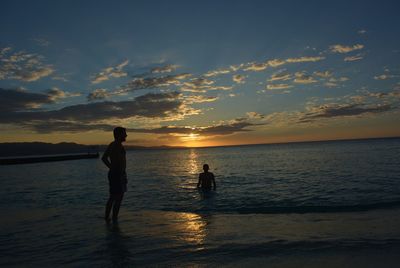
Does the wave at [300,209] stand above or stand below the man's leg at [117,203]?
below

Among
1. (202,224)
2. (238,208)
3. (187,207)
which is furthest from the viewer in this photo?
(187,207)

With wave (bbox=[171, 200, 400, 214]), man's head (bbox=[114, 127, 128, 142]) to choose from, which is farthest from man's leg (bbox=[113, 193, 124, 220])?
wave (bbox=[171, 200, 400, 214])

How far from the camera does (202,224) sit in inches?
369

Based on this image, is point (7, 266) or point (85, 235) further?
point (85, 235)

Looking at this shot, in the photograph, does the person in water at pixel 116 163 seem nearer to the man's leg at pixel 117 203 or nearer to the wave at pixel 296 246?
the man's leg at pixel 117 203

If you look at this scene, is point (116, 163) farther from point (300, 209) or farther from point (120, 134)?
point (300, 209)

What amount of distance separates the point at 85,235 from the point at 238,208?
249 inches

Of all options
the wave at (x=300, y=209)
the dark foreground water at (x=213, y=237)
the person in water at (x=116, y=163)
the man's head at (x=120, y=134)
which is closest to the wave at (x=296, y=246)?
the dark foreground water at (x=213, y=237)

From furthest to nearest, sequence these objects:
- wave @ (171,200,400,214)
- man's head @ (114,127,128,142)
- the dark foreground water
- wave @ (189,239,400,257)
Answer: wave @ (171,200,400,214), man's head @ (114,127,128,142), wave @ (189,239,400,257), the dark foreground water

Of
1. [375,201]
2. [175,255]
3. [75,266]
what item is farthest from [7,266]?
[375,201]

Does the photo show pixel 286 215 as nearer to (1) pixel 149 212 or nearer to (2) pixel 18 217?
(1) pixel 149 212

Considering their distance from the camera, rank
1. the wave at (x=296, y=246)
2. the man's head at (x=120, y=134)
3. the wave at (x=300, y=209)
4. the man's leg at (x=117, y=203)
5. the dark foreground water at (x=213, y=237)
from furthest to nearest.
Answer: the wave at (x=300, y=209) < the man's leg at (x=117, y=203) < the man's head at (x=120, y=134) < the wave at (x=296, y=246) < the dark foreground water at (x=213, y=237)

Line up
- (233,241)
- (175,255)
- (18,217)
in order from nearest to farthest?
(175,255), (233,241), (18,217)

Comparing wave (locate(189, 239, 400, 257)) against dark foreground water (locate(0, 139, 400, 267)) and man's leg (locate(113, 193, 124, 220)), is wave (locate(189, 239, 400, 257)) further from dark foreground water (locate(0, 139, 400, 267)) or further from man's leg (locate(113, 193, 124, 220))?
man's leg (locate(113, 193, 124, 220))
